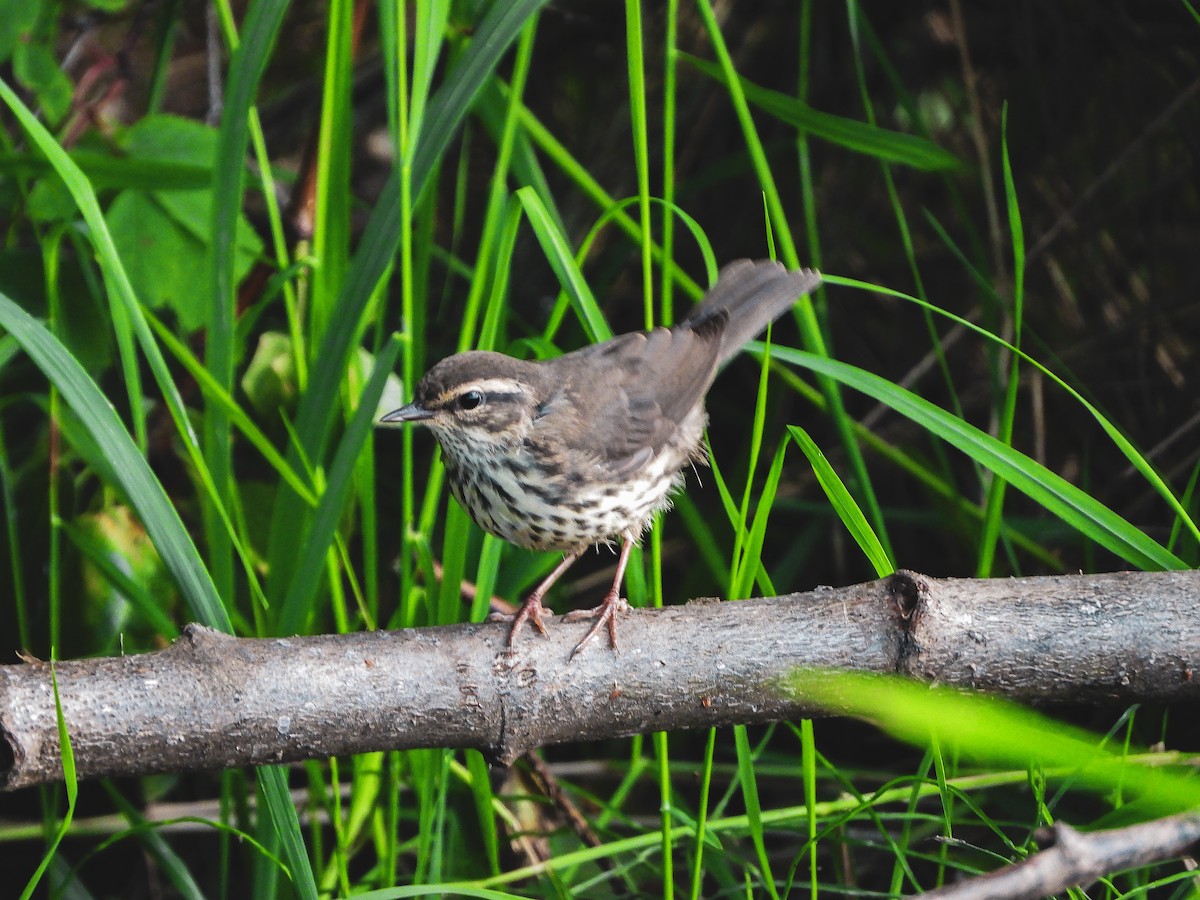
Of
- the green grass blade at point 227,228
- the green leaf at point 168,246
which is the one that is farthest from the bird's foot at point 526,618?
the green leaf at point 168,246

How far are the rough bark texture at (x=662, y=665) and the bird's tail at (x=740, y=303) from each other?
104cm

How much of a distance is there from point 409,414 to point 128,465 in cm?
72

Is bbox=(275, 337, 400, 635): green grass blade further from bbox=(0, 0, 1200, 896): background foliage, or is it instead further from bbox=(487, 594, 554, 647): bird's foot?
bbox=(487, 594, 554, 647): bird's foot

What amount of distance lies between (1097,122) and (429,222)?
8.93ft

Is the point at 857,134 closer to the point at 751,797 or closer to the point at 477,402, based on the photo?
the point at 477,402

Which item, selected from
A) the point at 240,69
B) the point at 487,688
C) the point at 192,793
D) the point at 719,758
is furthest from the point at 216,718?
the point at 719,758

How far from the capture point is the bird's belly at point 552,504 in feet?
8.36

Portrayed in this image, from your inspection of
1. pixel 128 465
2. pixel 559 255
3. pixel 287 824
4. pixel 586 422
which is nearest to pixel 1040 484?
pixel 559 255

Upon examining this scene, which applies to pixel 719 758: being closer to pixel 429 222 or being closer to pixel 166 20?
pixel 429 222

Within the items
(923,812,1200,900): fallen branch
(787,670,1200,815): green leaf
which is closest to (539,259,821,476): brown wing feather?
(923,812,1200,900): fallen branch

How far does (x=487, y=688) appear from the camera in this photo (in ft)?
6.60


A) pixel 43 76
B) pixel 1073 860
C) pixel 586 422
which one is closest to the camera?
pixel 1073 860

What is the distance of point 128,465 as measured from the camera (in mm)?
2014

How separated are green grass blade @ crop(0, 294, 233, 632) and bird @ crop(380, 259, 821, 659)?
0.59m
